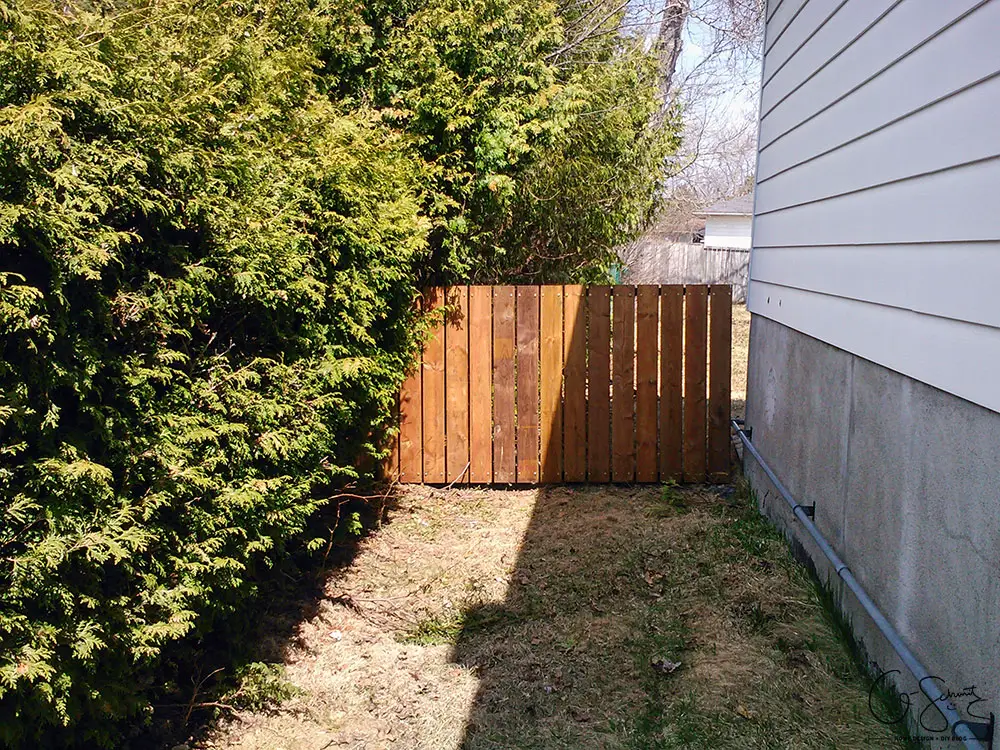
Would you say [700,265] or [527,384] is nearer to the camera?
[527,384]

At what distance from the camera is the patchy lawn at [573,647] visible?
3.50 meters

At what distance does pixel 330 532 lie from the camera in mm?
5098

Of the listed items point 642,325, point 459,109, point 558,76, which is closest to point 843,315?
point 642,325

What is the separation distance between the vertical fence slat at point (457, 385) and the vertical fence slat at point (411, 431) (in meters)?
0.22

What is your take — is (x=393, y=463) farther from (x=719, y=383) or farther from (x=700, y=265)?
(x=700, y=265)

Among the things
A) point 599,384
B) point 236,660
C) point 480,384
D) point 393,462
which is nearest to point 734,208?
point 599,384

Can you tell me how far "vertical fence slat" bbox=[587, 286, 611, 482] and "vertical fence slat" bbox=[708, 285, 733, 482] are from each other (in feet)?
2.66

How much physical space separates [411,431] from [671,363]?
2150 millimetres

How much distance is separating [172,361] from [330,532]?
7.61 feet

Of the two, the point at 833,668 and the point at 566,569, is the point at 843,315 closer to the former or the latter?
the point at 833,668

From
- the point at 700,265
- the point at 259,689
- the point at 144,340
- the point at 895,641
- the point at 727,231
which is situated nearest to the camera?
the point at 144,340

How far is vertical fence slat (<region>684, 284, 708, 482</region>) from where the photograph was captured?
22.6 ft

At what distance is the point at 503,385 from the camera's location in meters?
6.98

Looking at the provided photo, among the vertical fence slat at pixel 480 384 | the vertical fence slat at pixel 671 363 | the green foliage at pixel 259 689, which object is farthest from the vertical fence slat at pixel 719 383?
the green foliage at pixel 259 689
